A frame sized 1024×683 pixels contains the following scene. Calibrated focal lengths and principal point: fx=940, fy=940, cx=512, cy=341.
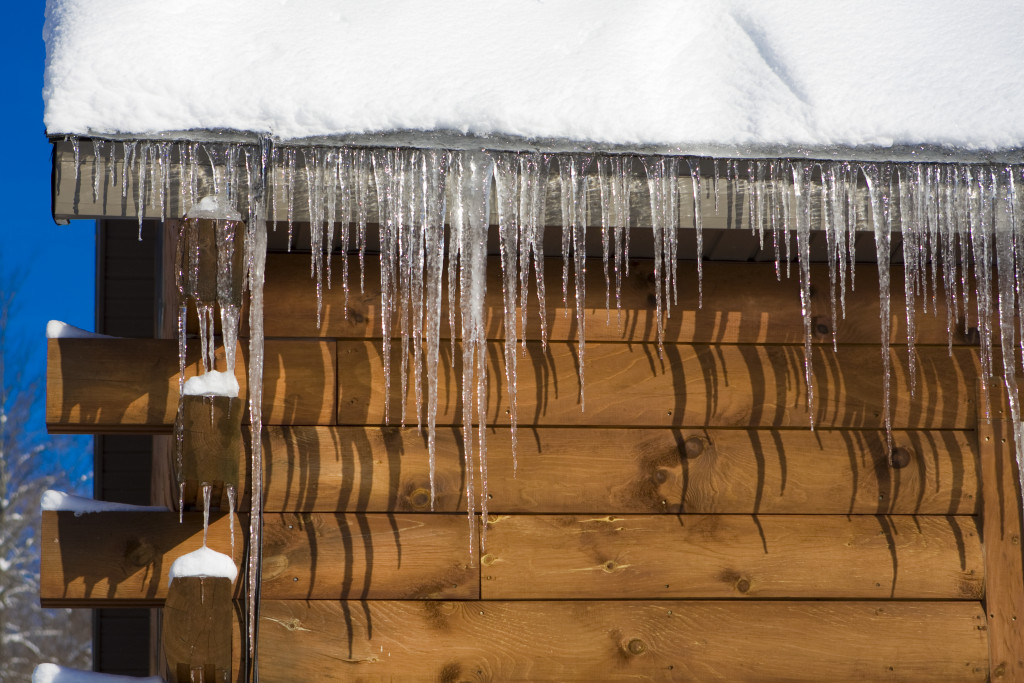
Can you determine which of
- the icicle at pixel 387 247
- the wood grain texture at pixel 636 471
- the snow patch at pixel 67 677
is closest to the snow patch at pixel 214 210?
the icicle at pixel 387 247

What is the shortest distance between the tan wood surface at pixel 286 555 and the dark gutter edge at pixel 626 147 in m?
1.11

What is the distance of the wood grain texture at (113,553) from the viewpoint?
2.64 m

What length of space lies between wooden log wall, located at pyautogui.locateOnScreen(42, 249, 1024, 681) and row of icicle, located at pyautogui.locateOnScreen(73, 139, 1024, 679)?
14 cm

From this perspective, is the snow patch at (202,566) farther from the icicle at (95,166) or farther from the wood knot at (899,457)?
the wood knot at (899,457)

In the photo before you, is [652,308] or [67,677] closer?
[67,677]

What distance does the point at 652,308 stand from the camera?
302 centimetres

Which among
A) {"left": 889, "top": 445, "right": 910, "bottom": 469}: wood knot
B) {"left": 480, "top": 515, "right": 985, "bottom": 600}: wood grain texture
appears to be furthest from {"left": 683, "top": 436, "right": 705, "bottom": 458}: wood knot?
{"left": 889, "top": 445, "right": 910, "bottom": 469}: wood knot

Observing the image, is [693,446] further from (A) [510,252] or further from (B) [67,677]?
(B) [67,677]

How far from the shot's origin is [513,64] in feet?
8.30

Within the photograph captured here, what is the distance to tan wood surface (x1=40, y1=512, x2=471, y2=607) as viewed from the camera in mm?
2656

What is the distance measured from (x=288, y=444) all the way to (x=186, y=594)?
592mm

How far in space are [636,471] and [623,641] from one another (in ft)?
1.66

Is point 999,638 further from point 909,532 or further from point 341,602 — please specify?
point 341,602

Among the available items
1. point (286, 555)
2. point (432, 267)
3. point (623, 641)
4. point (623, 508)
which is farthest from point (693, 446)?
point (286, 555)
